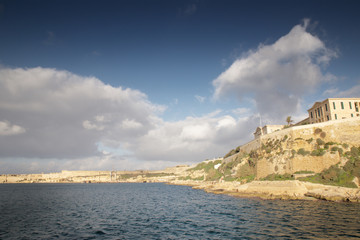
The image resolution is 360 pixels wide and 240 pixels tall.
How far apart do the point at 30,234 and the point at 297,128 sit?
2100 inches

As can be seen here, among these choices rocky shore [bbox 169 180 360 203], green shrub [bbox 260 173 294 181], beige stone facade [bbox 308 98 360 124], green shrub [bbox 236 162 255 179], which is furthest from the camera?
green shrub [bbox 236 162 255 179]

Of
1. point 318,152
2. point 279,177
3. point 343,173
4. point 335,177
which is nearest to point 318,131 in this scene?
point 318,152

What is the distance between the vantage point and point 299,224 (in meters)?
21.0

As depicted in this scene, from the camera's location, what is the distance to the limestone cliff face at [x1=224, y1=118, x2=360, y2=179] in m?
45.2

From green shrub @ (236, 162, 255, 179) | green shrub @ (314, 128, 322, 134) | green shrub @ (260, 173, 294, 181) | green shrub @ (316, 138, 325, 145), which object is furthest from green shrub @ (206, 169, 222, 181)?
green shrub @ (316, 138, 325, 145)


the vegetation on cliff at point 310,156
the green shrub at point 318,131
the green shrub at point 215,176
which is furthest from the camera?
the green shrub at point 215,176

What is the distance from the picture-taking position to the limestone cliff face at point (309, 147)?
45.2 meters

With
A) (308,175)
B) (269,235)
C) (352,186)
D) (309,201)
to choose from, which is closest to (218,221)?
(269,235)

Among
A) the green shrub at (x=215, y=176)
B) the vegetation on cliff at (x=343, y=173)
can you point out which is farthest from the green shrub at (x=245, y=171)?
the green shrub at (x=215, y=176)

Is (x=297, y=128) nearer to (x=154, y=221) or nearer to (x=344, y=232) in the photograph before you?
(x=344, y=232)

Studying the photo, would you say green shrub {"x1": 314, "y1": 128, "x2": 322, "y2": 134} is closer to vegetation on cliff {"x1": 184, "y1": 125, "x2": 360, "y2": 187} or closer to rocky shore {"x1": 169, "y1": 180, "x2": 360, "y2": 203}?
vegetation on cliff {"x1": 184, "y1": 125, "x2": 360, "y2": 187}

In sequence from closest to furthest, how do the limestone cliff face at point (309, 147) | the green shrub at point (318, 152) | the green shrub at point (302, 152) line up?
the limestone cliff face at point (309, 147), the green shrub at point (318, 152), the green shrub at point (302, 152)

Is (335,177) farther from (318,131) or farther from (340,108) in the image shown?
(340,108)

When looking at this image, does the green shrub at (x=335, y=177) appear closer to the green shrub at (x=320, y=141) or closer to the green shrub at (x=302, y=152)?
the green shrub at (x=302, y=152)
